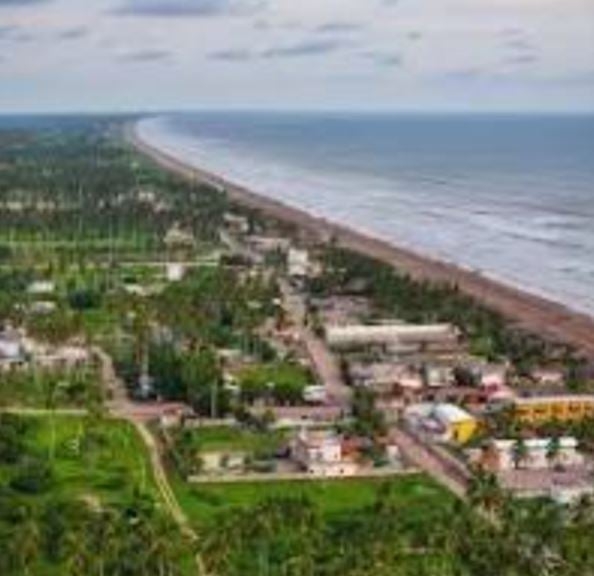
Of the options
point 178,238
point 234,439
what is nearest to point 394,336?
point 234,439

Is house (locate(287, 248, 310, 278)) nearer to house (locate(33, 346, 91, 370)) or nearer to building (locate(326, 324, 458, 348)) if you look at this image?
building (locate(326, 324, 458, 348))

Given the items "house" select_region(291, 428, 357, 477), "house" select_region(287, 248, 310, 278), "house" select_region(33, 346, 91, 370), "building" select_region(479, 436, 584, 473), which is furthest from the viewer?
"house" select_region(287, 248, 310, 278)

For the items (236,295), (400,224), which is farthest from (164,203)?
(236,295)

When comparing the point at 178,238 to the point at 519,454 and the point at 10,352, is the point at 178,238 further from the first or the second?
the point at 519,454

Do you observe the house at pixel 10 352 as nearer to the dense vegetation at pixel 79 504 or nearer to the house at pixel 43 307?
the house at pixel 43 307

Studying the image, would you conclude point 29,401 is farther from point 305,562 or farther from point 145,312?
point 305,562

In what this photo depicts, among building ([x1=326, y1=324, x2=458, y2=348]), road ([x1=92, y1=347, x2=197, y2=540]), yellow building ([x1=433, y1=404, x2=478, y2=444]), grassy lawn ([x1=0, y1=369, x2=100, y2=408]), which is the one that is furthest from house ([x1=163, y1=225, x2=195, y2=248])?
yellow building ([x1=433, y1=404, x2=478, y2=444])

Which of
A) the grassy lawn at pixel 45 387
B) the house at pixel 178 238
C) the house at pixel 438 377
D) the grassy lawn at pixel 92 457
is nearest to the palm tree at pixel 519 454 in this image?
the grassy lawn at pixel 92 457
